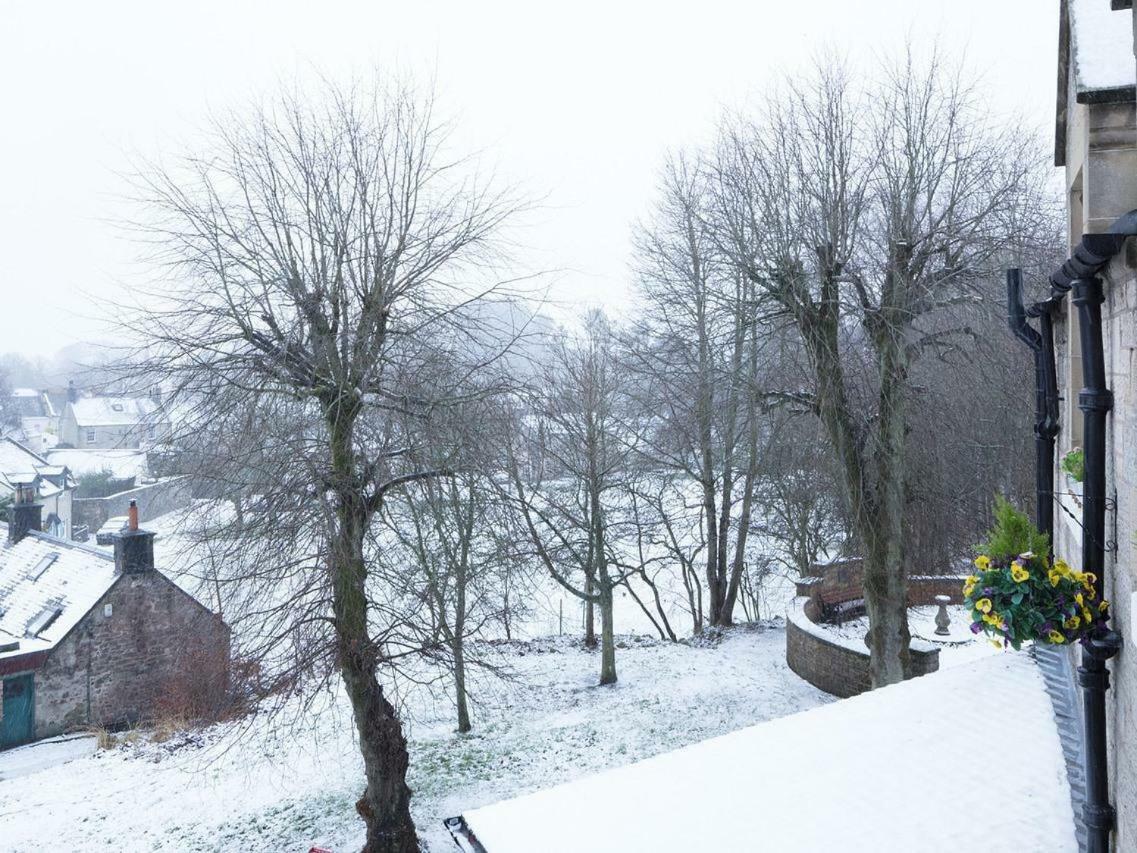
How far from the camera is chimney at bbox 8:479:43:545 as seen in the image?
22.2m

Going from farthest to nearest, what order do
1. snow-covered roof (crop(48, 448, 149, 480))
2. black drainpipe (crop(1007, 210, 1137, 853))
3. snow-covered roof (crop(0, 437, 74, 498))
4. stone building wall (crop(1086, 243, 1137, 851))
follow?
snow-covered roof (crop(48, 448, 149, 480))
snow-covered roof (crop(0, 437, 74, 498))
black drainpipe (crop(1007, 210, 1137, 853))
stone building wall (crop(1086, 243, 1137, 851))

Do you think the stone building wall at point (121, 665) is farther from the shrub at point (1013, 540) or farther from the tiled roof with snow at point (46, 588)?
the shrub at point (1013, 540)

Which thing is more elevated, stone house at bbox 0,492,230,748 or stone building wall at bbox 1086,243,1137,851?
stone building wall at bbox 1086,243,1137,851

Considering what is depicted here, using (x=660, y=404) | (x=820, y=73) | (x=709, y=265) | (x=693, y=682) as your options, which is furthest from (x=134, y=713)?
(x=820, y=73)

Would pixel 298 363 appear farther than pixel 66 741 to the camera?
No

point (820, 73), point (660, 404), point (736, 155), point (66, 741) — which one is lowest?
point (66, 741)

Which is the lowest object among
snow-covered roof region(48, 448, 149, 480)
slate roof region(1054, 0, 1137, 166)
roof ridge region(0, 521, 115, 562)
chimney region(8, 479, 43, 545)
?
roof ridge region(0, 521, 115, 562)

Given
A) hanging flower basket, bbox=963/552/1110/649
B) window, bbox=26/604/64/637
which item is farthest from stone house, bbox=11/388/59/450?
hanging flower basket, bbox=963/552/1110/649

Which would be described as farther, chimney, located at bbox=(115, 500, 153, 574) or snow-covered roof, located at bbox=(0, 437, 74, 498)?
snow-covered roof, located at bbox=(0, 437, 74, 498)

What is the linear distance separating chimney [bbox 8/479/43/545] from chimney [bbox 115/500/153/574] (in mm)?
6208

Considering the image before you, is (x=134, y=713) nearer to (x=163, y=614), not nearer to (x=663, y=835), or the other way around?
(x=163, y=614)

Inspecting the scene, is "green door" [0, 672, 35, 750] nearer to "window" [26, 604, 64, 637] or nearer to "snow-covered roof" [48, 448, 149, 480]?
"window" [26, 604, 64, 637]

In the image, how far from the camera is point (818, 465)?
1605 cm

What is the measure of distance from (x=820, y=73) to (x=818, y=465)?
7563 mm
